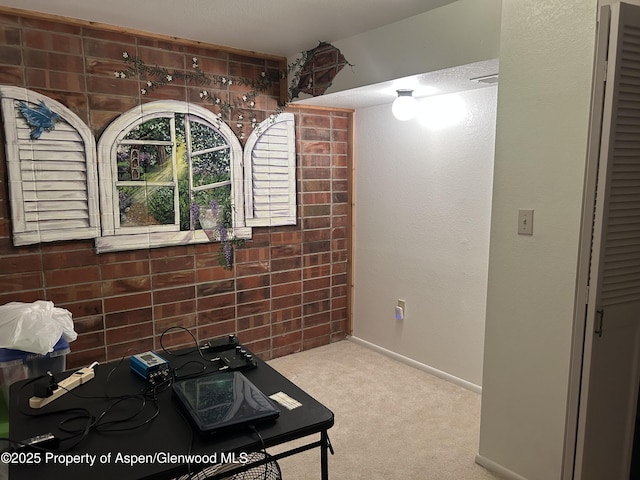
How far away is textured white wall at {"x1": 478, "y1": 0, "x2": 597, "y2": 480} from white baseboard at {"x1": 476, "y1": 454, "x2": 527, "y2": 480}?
2 centimetres

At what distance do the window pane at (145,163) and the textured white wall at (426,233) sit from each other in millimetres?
1613

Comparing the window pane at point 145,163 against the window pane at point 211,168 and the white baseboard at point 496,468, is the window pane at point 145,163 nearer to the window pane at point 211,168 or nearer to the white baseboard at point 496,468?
the window pane at point 211,168

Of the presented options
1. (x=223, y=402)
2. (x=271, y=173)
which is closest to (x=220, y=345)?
(x=223, y=402)

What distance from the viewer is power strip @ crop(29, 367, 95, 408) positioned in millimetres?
1450

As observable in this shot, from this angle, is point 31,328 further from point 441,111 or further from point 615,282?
point 441,111

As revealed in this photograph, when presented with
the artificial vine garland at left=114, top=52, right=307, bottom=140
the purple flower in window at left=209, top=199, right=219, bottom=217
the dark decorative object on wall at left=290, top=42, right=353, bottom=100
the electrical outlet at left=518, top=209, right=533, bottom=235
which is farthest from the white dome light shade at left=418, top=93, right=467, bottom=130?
the purple flower in window at left=209, top=199, right=219, bottom=217

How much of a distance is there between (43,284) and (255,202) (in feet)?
4.85

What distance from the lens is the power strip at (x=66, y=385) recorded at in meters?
1.45

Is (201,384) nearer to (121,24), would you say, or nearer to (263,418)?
(263,418)

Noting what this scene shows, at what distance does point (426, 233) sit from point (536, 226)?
1.39m

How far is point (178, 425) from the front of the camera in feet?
4.38

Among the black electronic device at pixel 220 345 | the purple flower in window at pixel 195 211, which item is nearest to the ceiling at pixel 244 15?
the purple flower in window at pixel 195 211

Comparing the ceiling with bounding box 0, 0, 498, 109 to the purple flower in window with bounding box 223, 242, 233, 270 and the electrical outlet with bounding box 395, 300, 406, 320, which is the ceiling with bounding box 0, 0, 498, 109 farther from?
the electrical outlet with bounding box 395, 300, 406, 320

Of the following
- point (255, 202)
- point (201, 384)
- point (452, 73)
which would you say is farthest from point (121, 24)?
point (201, 384)
